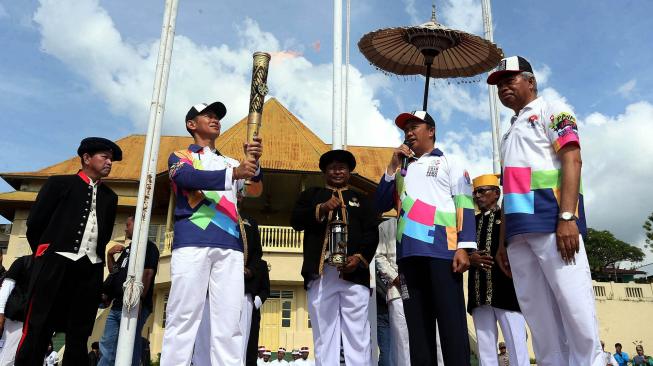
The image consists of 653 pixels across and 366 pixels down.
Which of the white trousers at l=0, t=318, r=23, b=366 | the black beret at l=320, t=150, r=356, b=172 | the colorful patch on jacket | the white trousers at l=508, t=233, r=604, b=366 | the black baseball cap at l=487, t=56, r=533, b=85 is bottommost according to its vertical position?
the white trousers at l=0, t=318, r=23, b=366

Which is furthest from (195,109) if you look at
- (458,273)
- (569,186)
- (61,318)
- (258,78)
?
(569,186)

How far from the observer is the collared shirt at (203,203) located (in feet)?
12.3

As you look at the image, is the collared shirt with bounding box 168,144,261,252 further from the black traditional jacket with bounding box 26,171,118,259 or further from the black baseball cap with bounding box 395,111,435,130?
the black baseball cap with bounding box 395,111,435,130

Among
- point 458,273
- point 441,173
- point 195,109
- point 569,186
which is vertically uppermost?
point 195,109

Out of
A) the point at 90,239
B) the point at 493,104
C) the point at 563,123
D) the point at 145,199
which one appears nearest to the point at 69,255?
the point at 90,239

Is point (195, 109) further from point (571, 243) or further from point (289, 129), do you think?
point (289, 129)

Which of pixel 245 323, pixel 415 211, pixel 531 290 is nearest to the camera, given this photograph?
pixel 531 290

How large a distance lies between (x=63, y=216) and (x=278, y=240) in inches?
615

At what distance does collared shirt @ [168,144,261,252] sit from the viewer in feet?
12.3

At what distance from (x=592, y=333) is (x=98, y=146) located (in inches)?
159

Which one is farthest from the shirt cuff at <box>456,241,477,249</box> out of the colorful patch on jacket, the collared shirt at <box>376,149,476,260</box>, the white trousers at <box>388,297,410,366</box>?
the white trousers at <box>388,297,410,366</box>

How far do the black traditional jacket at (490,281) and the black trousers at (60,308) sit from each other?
3.59 metres

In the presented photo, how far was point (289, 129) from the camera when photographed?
2216cm

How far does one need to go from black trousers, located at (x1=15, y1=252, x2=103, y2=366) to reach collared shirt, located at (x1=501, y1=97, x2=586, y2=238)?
322cm
